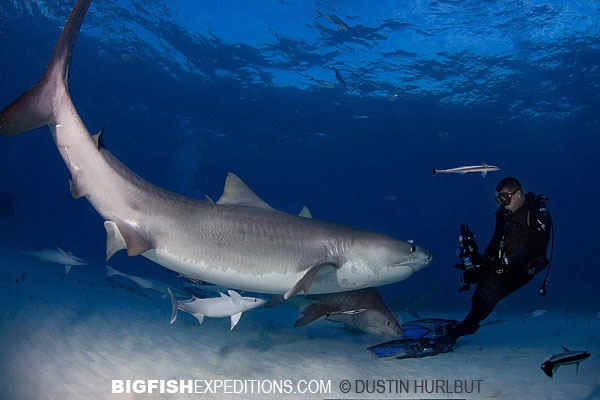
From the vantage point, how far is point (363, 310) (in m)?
5.18

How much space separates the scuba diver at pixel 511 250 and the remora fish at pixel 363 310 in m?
1.30

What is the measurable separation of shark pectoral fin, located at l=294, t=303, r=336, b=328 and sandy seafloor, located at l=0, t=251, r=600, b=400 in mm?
912

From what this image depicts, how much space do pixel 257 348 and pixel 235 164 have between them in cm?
4266

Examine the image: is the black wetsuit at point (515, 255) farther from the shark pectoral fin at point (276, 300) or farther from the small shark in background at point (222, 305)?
the small shark in background at point (222, 305)

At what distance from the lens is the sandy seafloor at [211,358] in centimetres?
438

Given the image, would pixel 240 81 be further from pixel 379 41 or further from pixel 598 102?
pixel 598 102

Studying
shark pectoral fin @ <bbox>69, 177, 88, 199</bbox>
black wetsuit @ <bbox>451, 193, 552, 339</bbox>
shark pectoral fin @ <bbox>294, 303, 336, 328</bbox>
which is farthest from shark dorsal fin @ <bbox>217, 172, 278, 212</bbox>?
black wetsuit @ <bbox>451, 193, 552, 339</bbox>

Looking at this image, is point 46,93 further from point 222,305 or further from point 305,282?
point 222,305

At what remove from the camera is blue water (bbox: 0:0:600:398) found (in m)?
18.3

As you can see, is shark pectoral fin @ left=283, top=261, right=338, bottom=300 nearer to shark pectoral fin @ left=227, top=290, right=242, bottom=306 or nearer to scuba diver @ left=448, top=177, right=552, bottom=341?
shark pectoral fin @ left=227, top=290, right=242, bottom=306

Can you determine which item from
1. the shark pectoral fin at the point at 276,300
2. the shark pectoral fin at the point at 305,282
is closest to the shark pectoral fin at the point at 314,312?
the shark pectoral fin at the point at 276,300

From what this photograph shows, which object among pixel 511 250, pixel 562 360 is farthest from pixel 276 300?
pixel 562 360

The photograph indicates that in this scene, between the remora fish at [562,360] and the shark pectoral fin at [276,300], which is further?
the shark pectoral fin at [276,300]

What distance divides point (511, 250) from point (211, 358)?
522cm
